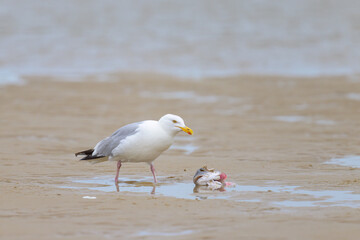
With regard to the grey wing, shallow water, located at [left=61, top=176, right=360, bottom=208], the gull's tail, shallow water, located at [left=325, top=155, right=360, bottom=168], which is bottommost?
shallow water, located at [left=61, top=176, right=360, bottom=208]

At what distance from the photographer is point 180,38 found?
30953 millimetres

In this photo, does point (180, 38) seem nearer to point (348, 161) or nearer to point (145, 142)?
point (348, 161)

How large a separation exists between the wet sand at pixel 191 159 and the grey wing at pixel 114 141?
402 millimetres

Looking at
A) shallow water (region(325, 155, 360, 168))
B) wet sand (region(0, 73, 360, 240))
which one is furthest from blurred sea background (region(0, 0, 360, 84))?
shallow water (region(325, 155, 360, 168))

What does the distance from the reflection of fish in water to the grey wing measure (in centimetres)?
97

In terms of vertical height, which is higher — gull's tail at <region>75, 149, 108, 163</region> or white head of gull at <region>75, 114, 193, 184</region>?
white head of gull at <region>75, 114, 193, 184</region>

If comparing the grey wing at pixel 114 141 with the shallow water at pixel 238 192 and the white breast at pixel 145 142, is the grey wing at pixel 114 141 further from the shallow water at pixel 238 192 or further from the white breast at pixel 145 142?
the shallow water at pixel 238 192

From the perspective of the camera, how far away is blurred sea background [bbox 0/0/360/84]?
84.3 feet

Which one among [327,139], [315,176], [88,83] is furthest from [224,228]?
[88,83]

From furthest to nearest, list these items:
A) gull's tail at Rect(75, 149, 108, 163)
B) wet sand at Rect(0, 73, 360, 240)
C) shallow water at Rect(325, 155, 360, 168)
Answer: shallow water at Rect(325, 155, 360, 168)
gull's tail at Rect(75, 149, 108, 163)
wet sand at Rect(0, 73, 360, 240)

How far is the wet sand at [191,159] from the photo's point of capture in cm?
638

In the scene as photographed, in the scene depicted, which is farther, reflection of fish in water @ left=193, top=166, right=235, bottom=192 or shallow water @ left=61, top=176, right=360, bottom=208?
reflection of fish in water @ left=193, top=166, right=235, bottom=192

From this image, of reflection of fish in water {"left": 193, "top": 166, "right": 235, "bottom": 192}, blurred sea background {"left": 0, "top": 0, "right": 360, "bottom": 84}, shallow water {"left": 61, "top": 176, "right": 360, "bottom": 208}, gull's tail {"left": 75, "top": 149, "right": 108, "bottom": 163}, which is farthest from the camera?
blurred sea background {"left": 0, "top": 0, "right": 360, "bottom": 84}

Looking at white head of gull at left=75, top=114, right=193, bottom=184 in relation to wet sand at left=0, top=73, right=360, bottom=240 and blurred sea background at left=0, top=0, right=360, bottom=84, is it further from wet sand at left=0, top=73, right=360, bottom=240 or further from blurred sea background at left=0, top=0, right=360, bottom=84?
blurred sea background at left=0, top=0, right=360, bottom=84
